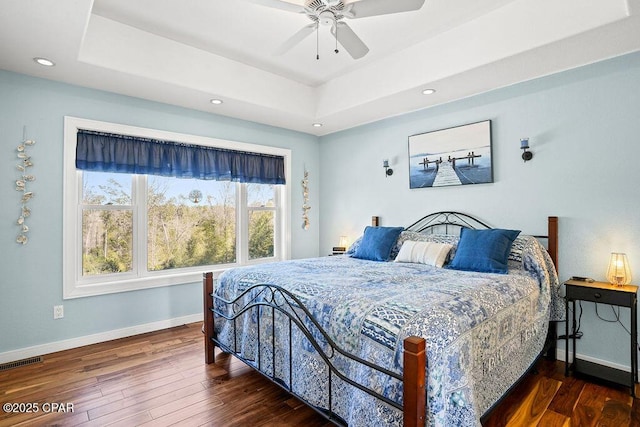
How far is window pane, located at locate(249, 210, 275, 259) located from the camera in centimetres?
464

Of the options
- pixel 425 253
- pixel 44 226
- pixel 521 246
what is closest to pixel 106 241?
pixel 44 226

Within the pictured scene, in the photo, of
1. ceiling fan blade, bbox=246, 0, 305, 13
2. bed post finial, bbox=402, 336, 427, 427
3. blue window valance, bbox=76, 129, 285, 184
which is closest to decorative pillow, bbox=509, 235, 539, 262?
bed post finial, bbox=402, 336, 427, 427

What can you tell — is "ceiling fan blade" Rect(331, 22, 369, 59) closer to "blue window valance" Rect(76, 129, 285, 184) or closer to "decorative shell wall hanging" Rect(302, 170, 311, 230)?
"blue window valance" Rect(76, 129, 285, 184)

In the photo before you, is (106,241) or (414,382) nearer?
(414,382)

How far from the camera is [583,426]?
200 centimetres

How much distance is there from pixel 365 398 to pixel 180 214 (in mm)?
3241

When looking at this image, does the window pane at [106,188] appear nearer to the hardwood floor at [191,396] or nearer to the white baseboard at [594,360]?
the hardwood floor at [191,396]

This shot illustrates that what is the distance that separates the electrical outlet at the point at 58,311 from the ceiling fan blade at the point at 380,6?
3.61 meters

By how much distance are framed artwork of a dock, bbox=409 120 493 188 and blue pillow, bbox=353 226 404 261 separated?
2.40 feet

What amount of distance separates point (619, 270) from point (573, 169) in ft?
2.95

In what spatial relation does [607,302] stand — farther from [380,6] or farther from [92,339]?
[92,339]

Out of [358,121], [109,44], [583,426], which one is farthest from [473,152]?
[109,44]

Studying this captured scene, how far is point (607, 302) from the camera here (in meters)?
2.47

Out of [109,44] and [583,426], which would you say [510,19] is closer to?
[583,426]
